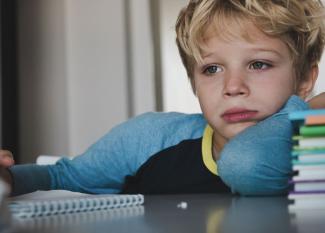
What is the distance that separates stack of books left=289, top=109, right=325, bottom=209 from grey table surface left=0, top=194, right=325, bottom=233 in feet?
0.10

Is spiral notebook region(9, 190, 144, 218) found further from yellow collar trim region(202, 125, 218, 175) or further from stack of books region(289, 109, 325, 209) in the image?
yellow collar trim region(202, 125, 218, 175)

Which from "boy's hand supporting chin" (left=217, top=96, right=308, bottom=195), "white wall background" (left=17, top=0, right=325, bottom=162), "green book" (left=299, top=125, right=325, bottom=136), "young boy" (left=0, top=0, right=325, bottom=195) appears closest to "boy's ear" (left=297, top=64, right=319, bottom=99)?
"young boy" (left=0, top=0, right=325, bottom=195)

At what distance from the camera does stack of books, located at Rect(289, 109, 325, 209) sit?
1.88 feet

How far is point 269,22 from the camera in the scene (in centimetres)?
96

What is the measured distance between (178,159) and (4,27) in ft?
3.89

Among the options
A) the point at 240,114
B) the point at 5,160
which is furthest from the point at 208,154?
the point at 5,160

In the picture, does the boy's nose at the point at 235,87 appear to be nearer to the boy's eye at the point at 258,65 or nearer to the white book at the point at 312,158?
the boy's eye at the point at 258,65

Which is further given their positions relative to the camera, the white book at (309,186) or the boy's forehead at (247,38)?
the boy's forehead at (247,38)

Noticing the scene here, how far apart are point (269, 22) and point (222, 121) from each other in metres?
0.19

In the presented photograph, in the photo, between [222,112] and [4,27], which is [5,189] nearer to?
[222,112]

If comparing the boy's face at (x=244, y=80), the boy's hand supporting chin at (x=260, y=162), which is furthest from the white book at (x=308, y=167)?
the boy's face at (x=244, y=80)

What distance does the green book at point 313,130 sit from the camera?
1.89 feet

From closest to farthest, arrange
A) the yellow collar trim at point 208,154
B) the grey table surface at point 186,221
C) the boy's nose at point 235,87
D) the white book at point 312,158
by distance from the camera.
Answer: the grey table surface at point 186,221 → the white book at point 312,158 → the boy's nose at point 235,87 → the yellow collar trim at point 208,154

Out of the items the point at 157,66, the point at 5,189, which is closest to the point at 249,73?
the point at 5,189
